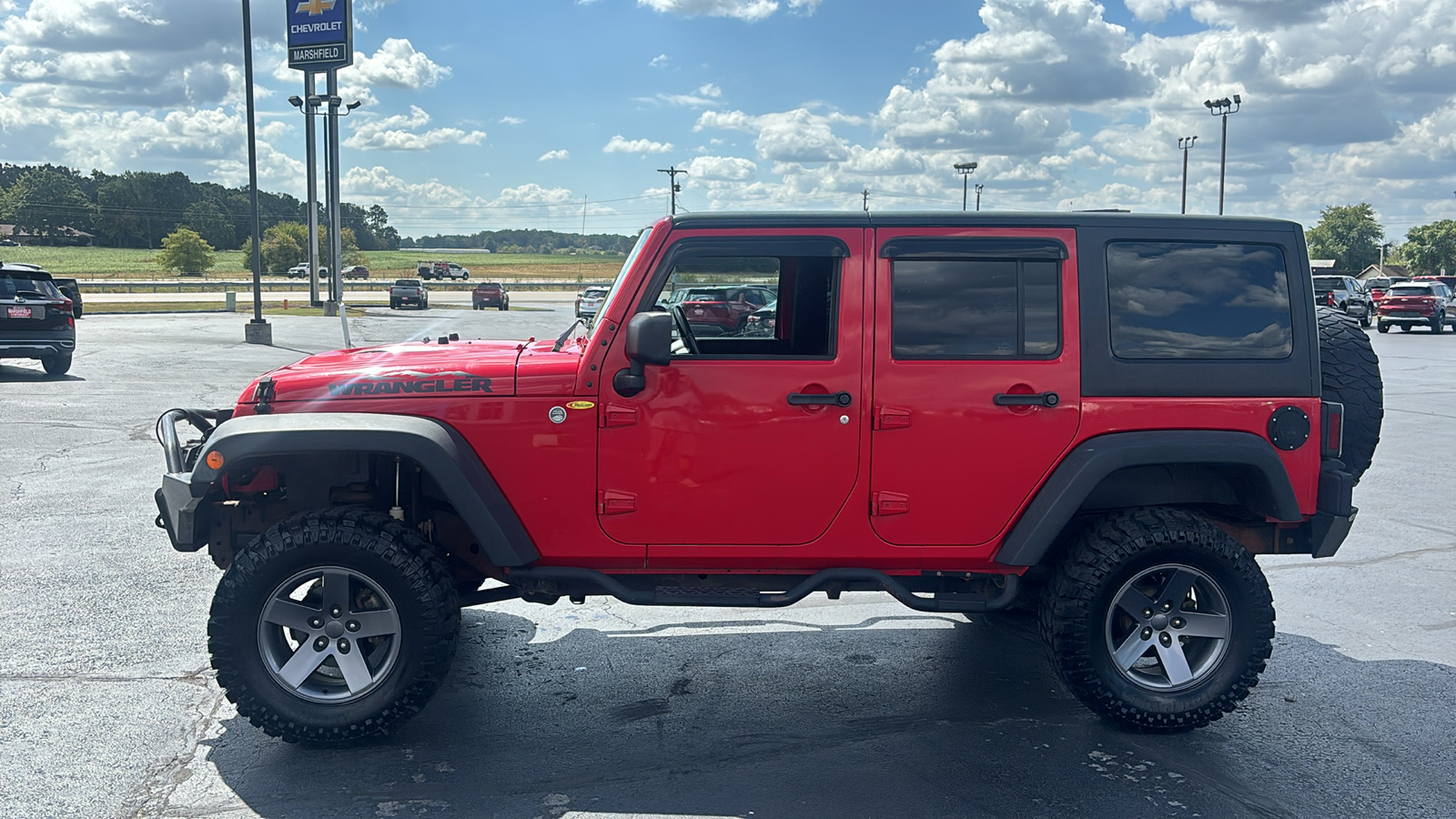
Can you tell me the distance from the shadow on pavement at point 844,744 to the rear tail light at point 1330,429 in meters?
1.11

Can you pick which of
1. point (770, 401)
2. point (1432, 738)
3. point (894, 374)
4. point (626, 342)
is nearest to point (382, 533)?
point (626, 342)

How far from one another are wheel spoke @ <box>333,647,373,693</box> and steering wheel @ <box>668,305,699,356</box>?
1.73 meters

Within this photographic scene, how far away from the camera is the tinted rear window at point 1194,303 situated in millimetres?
4371

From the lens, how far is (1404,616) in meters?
5.98

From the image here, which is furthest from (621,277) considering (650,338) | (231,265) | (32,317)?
(231,265)

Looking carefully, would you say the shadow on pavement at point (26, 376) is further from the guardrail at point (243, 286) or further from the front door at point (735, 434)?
the guardrail at point (243, 286)

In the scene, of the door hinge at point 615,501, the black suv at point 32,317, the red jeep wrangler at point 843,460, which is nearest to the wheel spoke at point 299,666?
the red jeep wrangler at point 843,460

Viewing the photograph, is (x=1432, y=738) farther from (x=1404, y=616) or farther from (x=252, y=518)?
(x=252, y=518)

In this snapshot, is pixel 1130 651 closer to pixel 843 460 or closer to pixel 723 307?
pixel 843 460

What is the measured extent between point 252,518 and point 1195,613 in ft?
12.4

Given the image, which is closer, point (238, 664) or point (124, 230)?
point (238, 664)

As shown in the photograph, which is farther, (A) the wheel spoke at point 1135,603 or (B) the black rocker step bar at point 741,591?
(A) the wheel spoke at point 1135,603

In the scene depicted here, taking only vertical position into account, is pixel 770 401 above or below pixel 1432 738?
above

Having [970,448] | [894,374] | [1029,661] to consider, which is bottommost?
[1029,661]
